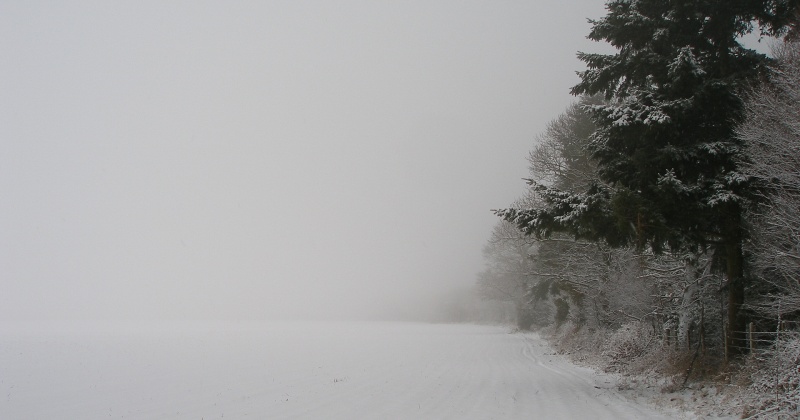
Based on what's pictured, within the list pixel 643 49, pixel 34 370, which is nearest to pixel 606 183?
pixel 643 49

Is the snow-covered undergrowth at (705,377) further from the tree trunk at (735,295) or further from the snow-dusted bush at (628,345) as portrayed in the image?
the tree trunk at (735,295)

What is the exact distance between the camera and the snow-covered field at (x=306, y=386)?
12.1 m

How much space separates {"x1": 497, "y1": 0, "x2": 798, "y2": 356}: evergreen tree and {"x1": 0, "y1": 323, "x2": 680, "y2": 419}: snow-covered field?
4.48 m

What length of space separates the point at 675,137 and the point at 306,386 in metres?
14.8

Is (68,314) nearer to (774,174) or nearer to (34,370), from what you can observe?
(34,370)

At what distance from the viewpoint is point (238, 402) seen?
1438cm

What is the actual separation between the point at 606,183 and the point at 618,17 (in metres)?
4.71

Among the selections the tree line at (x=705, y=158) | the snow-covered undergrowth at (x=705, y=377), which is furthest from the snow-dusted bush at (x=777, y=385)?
the tree line at (x=705, y=158)

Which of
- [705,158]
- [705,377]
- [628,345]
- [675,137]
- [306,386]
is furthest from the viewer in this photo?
Result: [628,345]

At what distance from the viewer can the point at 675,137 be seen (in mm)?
12094

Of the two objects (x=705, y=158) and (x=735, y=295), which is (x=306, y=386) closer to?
(x=735, y=295)

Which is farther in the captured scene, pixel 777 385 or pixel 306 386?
pixel 306 386

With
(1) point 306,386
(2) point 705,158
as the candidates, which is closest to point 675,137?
(2) point 705,158

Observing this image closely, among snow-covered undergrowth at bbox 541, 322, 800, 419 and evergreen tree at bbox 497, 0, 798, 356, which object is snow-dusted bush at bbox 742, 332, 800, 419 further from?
evergreen tree at bbox 497, 0, 798, 356
